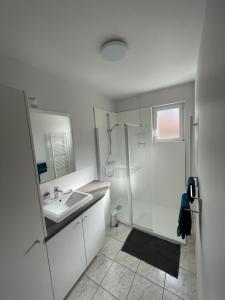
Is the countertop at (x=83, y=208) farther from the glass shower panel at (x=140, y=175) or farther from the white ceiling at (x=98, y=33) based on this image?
the white ceiling at (x=98, y=33)

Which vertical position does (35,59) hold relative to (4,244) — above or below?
above

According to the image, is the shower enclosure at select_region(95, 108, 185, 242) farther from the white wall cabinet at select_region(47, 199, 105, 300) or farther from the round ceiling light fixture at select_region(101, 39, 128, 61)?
the round ceiling light fixture at select_region(101, 39, 128, 61)

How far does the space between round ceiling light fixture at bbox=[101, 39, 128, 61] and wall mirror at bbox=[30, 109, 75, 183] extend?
95 cm

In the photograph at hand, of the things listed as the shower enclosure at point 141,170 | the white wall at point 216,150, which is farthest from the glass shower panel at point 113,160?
the white wall at point 216,150

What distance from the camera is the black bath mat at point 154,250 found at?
174cm

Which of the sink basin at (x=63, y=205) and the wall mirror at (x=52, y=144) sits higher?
the wall mirror at (x=52, y=144)

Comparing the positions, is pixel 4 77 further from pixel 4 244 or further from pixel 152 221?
pixel 152 221

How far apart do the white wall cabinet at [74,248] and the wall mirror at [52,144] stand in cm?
64

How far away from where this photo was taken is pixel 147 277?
1.62 meters

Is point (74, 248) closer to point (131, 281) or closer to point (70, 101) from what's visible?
point (131, 281)

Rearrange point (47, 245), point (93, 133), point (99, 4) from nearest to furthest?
point (99, 4)
point (47, 245)
point (93, 133)

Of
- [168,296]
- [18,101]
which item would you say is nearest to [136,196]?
[168,296]

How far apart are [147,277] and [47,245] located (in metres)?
1.26

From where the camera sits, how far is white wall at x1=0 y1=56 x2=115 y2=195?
4.56 feet
